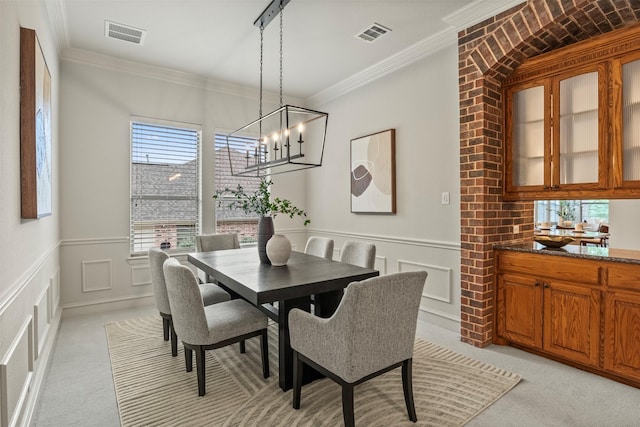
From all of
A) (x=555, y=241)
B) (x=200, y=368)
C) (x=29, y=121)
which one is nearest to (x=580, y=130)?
(x=555, y=241)

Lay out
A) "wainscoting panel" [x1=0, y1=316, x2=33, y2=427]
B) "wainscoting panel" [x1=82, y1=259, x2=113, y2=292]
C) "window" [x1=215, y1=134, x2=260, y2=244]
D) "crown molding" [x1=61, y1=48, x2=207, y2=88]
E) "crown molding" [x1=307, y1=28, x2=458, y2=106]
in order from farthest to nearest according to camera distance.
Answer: "window" [x1=215, y1=134, x2=260, y2=244]
"wainscoting panel" [x1=82, y1=259, x2=113, y2=292]
"crown molding" [x1=61, y1=48, x2=207, y2=88]
"crown molding" [x1=307, y1=28, x2=458, y2=106]
"wainscoting panel" [x1=0, y1=316, x2=33, y2=427]

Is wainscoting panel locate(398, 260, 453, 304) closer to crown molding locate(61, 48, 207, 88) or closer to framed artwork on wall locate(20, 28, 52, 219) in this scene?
framed artwork on wall locate(20, 28, 52, 219)

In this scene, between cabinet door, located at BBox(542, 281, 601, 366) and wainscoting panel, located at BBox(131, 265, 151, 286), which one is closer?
cabinet door, located at BBox(542, 281, 601, 366)

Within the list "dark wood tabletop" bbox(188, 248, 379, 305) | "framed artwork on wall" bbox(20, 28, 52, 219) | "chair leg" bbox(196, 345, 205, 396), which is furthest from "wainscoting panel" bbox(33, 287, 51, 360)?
"dark wood tabletop" bbox(188, 248, 379, 305)

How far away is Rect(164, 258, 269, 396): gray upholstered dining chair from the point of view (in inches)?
83.7

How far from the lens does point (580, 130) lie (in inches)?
107

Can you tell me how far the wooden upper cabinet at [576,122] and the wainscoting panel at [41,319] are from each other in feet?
12.5

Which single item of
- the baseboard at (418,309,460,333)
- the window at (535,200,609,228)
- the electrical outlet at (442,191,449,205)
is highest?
the electrical outlet at (442,191,449,205)

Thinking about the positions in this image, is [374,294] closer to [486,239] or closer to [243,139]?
[486,239]

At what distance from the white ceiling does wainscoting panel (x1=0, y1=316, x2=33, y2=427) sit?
270 cm

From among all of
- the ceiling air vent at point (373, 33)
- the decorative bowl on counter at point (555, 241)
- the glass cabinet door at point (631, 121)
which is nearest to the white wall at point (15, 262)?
the ceiling air vent at point (373, 33)

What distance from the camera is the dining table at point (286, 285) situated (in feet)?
6.92

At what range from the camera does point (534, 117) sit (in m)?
3.00

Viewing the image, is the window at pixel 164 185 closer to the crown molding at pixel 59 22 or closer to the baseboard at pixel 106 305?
the baseboard at pixel 106 305
